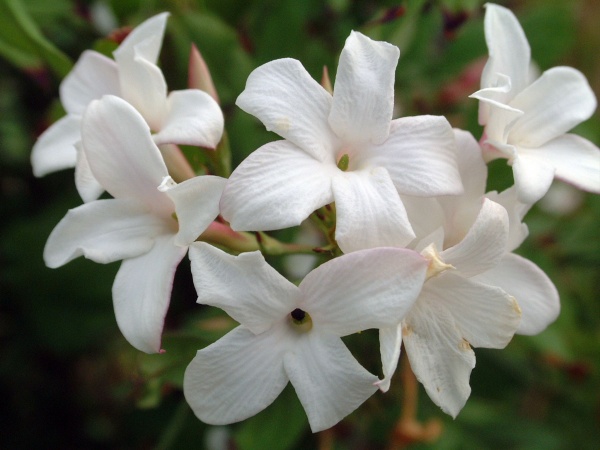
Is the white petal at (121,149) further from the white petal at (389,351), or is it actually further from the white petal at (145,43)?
the white petal at (389,351)

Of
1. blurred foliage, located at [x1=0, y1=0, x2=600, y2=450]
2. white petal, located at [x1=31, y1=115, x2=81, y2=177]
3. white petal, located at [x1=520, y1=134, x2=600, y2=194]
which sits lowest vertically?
blurred foliage, located at [x1=0, y1=0, x2=600, y2=450]

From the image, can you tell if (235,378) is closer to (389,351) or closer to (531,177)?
(389,351)

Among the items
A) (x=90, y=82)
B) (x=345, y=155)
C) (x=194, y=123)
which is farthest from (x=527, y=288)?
(x=90, y=82)

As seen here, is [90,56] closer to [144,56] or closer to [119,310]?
[144,56]

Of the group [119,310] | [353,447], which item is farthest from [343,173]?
[353,447]

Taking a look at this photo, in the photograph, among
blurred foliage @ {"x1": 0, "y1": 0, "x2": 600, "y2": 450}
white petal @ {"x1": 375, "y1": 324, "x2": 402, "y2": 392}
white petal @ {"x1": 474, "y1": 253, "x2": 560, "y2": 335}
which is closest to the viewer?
white petal @ {"x1": 375, "y1": 324, "x2": 402, "y2": 392}

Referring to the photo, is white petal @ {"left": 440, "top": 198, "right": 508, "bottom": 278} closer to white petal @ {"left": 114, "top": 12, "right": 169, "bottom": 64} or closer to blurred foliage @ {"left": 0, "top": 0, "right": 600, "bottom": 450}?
blurred foliage @ {"left": 0, "top": 0, "right": 600, "bottom": 450}

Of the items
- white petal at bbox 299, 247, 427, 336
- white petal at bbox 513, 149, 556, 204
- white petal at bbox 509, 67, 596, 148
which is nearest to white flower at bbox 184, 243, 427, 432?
white petal at bbox 299, 247, 427, 336

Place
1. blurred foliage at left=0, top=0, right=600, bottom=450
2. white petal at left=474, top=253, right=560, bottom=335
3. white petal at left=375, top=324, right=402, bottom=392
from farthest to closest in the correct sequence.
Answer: blurred foliage at left=0, top=0, right=600, bottom=450 < white petal at left=474, top=253, right=560, bottom=335 < white petal at left=375, top=324, right=402, bottom=392
